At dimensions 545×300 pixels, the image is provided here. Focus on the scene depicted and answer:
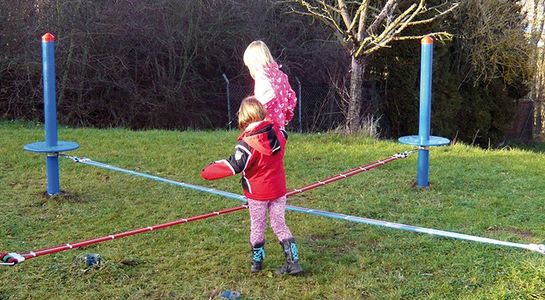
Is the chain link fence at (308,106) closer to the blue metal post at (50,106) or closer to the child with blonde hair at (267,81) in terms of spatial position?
the blue metal post at (50,106)

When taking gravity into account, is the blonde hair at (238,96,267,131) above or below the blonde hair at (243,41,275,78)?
below

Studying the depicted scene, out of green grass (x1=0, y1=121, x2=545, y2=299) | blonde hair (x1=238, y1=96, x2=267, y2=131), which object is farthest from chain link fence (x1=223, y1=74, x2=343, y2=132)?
blonde hair (x1=238, y1=96, x2=267, y2=131)

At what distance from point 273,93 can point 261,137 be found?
27.7 inches

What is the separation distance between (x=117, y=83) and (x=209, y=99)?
2582 millimetres

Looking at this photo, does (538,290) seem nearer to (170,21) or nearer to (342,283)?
(342,283)

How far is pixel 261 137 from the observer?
153 inches

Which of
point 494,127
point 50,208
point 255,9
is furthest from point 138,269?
point 494,127

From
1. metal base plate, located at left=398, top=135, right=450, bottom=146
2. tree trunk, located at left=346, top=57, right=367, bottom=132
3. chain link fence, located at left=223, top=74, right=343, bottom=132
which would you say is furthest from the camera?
chain link fence, located at left=223, top=74, right=343, bottom=132

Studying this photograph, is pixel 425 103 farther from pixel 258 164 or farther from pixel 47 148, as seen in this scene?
pixel 47 148

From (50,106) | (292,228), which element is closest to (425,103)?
(292,228)

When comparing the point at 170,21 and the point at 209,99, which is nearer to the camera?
the point at 170,21

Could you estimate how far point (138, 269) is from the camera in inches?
168

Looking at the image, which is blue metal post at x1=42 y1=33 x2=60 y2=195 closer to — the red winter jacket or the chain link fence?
the red winter jacket

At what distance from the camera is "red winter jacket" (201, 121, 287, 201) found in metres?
3.88
